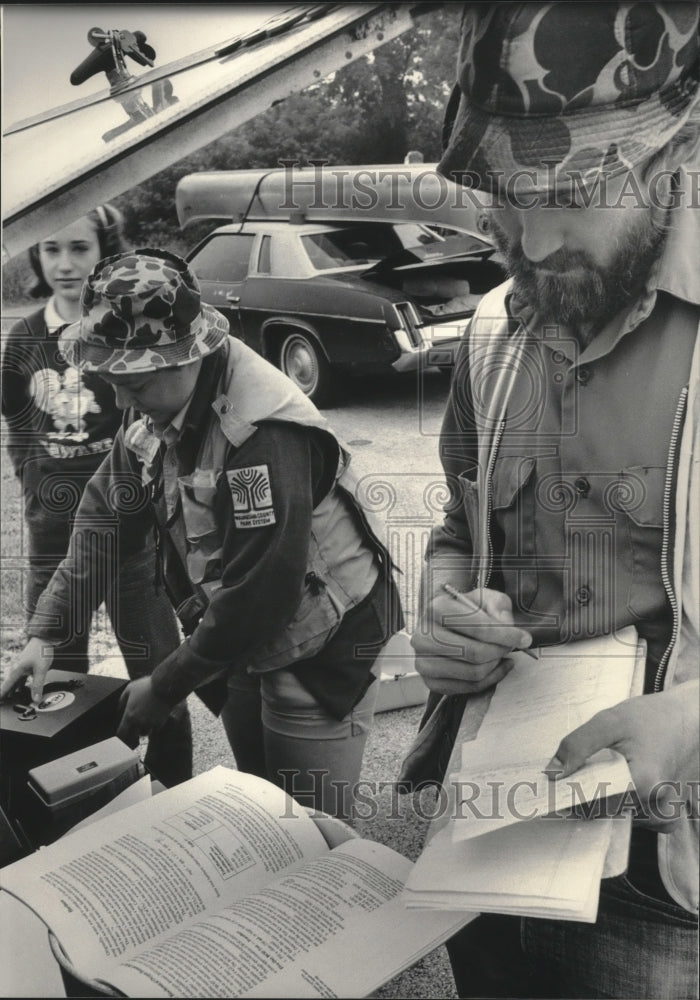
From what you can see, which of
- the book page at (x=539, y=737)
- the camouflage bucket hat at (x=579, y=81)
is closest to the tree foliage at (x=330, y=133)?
the camouflage bucket hat at (x=579, y=81)

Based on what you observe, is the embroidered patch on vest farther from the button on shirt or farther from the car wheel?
the button on shirt

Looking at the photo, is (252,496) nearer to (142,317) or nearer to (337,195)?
(142,317)

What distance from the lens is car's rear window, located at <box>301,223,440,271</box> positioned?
60.4 inches

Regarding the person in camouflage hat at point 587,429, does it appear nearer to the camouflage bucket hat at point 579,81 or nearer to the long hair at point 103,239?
the camouflage bucket hat at point 579,81

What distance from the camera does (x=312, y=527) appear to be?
1.53 metres

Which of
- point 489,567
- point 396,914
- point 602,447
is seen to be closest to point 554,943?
point 396,914

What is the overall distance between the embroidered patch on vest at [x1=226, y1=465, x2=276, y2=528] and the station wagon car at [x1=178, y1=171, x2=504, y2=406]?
6.3 inches

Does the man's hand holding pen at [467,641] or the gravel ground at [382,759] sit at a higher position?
the man's hand holding pen at [467,641]

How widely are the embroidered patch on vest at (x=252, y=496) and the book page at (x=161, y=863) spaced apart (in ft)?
1.44

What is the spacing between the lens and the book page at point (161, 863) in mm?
1412

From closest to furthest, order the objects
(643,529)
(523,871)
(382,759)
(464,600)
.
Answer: (523,871)
(643,529)
(464,600)
(382,759)

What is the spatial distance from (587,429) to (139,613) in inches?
30.4

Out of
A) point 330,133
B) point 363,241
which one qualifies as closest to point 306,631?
point 363,241

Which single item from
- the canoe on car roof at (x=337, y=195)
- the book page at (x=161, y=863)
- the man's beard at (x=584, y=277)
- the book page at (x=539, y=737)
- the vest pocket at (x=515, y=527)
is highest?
the canoe on car roof at (x=337, y=195)
